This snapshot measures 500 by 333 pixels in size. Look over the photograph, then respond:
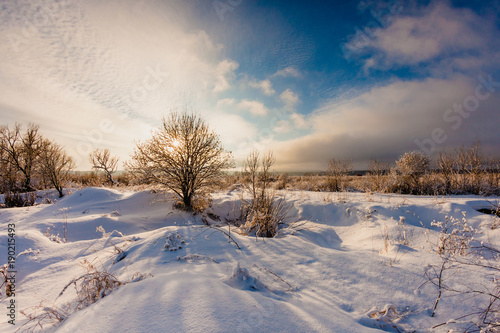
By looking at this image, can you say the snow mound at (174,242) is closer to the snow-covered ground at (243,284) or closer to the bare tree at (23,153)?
the snow-covered ground at (243,284)

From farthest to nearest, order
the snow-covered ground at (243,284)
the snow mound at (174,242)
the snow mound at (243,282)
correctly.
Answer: the snow mound at (174,242) < the snow mound at (243,282) < the snow-covered ground at (243,284)

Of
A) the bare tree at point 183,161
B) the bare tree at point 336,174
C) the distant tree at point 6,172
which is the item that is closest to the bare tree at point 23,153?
the distant tree at point 6,172

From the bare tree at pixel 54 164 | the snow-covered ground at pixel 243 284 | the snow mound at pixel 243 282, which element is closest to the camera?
the snow-covered ground at pixel 243 284

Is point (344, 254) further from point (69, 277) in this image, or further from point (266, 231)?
point (69, 277)

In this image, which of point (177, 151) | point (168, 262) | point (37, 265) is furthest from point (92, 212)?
point (168, 262)

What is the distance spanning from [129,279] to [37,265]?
7.80 feet

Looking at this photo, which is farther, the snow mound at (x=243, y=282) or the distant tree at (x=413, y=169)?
the distant tree at (x=413, y=169)

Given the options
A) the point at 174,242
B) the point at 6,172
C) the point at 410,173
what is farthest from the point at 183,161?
the point at 6,172

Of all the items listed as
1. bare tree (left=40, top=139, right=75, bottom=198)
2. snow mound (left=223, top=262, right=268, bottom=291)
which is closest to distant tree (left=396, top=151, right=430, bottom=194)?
snow mound (left=223, top=262, right=268, bottom=291)

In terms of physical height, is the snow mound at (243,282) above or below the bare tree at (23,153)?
below

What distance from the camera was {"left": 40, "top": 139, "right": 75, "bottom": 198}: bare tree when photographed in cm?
1393

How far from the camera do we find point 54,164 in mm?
14250

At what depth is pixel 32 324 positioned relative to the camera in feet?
5.33

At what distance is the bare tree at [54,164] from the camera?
45.7 ft
